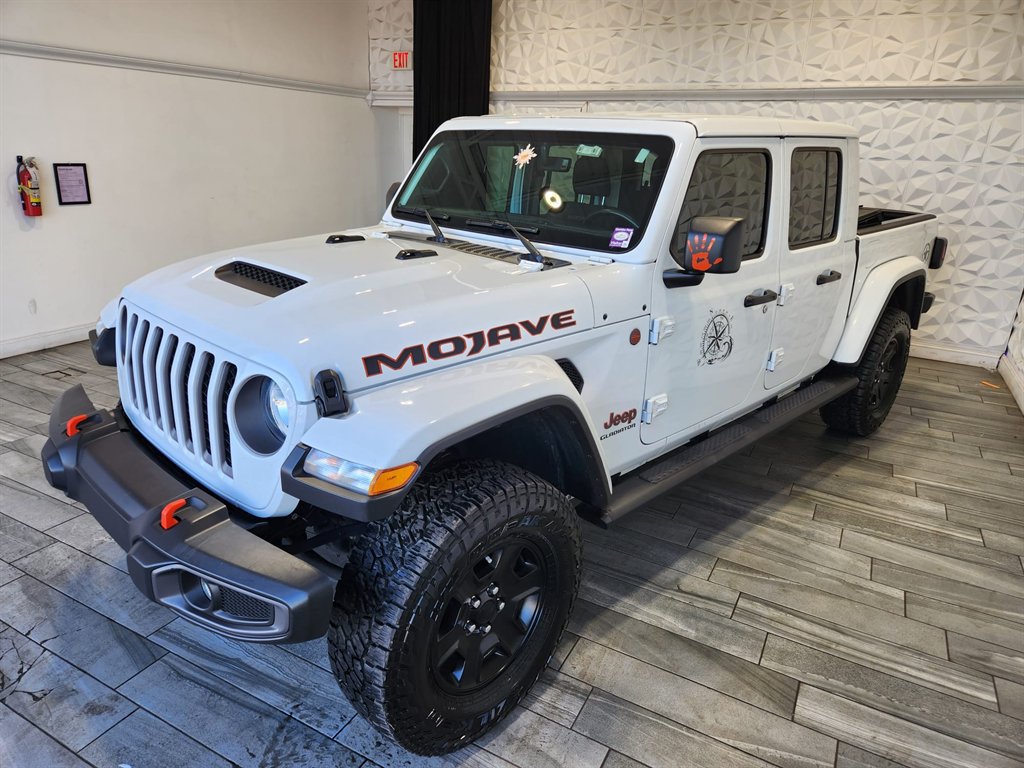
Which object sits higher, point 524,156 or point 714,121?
point 714,121

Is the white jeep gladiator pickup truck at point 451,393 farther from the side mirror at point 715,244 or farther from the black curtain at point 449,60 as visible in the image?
the black curtain at point 449,60

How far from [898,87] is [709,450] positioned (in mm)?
Answer: 4348

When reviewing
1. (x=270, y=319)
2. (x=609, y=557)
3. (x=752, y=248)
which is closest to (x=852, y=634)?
(x=609, y=557)

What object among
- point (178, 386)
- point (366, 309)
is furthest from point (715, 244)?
point (178, 386)

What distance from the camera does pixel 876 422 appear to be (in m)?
4.07

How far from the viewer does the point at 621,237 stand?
2266mm

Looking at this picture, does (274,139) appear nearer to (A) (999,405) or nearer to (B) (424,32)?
(B) (424,32)

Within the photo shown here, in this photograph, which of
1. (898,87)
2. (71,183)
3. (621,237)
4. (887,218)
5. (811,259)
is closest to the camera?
(621,237)

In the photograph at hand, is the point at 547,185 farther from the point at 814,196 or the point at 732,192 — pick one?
the point at 814,196

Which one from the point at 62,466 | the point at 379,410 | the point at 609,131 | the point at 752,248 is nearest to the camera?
the point at 379,410

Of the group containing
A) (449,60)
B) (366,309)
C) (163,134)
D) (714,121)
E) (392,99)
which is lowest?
(366,309)

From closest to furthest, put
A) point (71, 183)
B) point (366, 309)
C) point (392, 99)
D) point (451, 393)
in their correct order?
point (451, 393) → point (366, 309) → point (71, 183) → point (392, 99)

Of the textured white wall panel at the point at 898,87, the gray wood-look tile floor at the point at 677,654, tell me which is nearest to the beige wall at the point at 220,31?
the textured white wall panel at the point at 898,87

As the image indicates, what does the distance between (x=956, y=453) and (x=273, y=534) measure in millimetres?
3825
